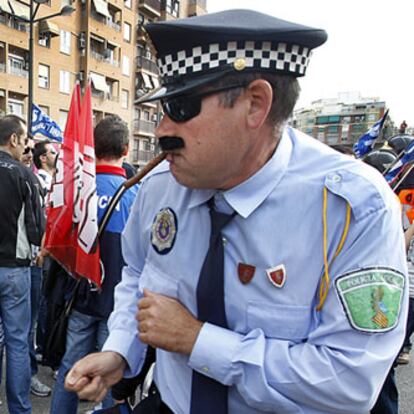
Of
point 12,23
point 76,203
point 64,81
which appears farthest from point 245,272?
point 64,81

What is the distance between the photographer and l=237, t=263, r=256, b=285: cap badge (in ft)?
3.59

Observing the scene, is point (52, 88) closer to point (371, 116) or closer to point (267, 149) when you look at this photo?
point (267, 149)

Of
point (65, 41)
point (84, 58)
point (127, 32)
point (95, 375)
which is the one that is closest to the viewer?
point (95, 375)

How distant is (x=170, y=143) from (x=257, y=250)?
1.22 feet

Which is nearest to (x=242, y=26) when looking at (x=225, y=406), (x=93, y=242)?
(x=225, y=406)

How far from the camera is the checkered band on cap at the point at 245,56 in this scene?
1019 millimetres

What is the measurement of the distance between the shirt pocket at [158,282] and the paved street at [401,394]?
85.5 inches

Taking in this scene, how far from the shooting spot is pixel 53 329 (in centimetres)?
255

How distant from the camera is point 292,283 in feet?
3.45

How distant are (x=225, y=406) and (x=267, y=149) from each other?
2.37 feet

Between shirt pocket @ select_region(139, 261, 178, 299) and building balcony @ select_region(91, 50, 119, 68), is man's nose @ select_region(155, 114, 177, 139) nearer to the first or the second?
shirt pocket @ select_region(139, 261, 178, 299)

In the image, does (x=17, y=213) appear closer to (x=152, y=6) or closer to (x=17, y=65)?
(x=17, y=65)

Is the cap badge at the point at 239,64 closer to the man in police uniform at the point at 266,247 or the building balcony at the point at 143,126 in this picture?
the man in police uniform at the point at 266,247

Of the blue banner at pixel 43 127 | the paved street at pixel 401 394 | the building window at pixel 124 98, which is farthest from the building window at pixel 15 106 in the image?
the paved street at pixel 401 394
